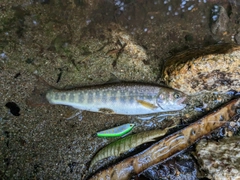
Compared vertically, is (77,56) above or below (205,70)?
above

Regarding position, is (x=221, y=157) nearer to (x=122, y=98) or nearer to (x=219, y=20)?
(x=122, y=98)

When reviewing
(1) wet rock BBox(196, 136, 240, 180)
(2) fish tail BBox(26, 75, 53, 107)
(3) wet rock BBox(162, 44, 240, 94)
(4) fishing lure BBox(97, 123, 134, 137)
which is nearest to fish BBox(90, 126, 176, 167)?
(4) fishing lure BBox(97, 123, 134, 137)

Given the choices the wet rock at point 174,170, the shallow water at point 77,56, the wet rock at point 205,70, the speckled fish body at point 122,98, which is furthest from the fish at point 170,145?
the speckled fish body at point 122,98

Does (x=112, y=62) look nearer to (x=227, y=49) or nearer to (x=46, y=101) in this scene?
(x=46, y=101)

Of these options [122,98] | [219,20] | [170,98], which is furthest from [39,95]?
[219,20]

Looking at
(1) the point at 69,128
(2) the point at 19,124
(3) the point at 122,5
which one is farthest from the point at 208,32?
(2) the point at 19,124

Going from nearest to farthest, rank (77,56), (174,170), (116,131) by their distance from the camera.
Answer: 1. (174,170)
2. (116,131)
3. (77,56)

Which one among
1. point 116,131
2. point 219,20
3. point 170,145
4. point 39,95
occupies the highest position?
point 219,20

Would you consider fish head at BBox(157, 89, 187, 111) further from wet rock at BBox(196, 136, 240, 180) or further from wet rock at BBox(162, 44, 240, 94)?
wet rock at BBox(196, 136, 240, 180)
